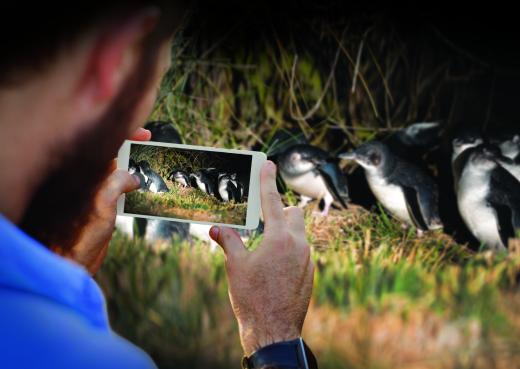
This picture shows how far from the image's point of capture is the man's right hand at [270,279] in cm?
75

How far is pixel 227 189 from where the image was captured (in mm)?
1151

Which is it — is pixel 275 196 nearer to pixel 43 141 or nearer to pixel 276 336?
pixel 276 336

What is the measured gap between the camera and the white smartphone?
1.10 meters

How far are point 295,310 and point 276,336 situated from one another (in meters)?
0.04

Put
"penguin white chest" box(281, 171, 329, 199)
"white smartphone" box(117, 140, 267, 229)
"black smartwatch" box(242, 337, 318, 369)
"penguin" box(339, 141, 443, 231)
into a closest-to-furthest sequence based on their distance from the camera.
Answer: "black smartwatch" box(242, 337, 318, 369) → "white smartphone" box(117, 140, 267, 229) → "penguin" box(339, 141, 443, 231) → "penguin white chest" box(281, 171, 329, 199)

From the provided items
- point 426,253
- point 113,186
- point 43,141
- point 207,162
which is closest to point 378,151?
point 426,253

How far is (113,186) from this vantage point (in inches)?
34.9

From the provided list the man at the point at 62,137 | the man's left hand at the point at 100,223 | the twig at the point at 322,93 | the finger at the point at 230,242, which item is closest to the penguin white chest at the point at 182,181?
the man's left hand at the point at 100,223

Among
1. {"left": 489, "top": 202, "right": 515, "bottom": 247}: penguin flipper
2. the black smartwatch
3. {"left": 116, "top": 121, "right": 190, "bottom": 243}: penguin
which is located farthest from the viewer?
{"left": 116, "top": 121, "right": 190, "bottom": 243}: penguin

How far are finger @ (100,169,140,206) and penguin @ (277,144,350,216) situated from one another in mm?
1349

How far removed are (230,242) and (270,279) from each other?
7 centimetres

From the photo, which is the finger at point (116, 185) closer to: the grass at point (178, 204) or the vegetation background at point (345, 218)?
the grass at point (178, 204)

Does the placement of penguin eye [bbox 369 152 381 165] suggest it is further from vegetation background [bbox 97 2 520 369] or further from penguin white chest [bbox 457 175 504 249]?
penguin white chest [bbox 457 175 504 249]

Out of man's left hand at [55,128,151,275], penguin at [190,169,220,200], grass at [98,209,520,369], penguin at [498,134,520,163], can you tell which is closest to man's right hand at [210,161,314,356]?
man's left hand at [55,128,151,275]
